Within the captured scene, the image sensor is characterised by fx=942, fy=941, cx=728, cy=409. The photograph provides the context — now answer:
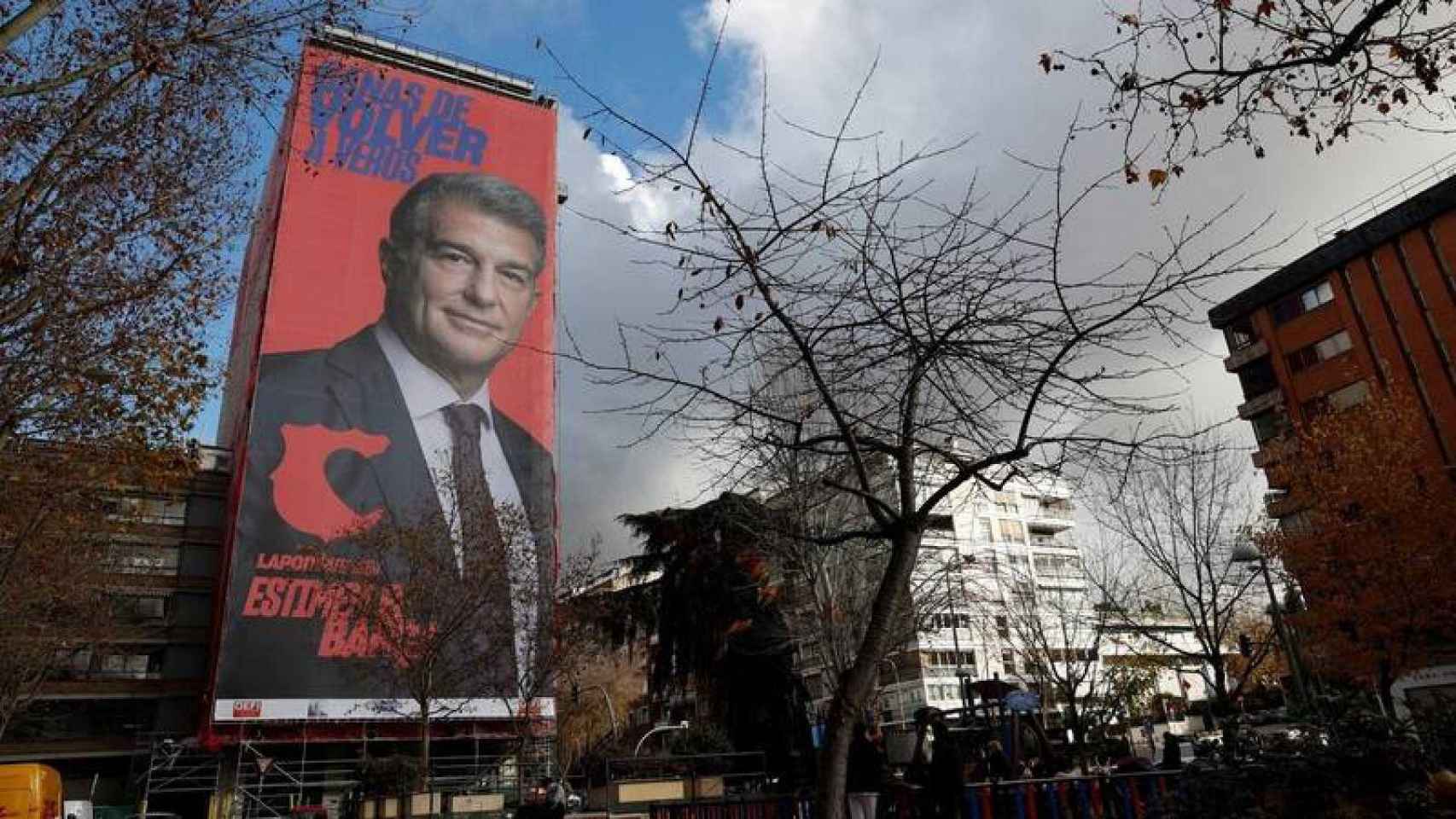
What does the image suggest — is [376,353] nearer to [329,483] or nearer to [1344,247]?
[329,483]

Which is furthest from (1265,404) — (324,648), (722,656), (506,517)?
(324,648)

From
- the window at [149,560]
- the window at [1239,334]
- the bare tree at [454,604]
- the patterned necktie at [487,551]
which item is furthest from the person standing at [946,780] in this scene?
the window at [1239,334]

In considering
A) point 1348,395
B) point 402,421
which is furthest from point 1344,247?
point 402,421

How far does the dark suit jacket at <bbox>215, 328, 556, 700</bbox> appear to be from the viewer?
111 ft

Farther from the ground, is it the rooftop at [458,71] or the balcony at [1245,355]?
the rooftop at [458,71]

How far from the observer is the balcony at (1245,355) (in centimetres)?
4259

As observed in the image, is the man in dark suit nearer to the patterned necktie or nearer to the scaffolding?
the patterned necktie

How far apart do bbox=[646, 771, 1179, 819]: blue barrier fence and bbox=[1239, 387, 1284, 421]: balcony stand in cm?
3761

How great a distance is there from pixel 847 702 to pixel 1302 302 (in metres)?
42.8

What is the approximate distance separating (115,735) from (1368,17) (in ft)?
158

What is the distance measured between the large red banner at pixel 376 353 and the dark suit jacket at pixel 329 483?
0.07m

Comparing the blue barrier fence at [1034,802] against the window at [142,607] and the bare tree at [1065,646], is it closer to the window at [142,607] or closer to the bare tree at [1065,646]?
the bare tree at [1065,646]

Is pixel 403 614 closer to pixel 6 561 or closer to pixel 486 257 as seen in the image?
pixel 6 561

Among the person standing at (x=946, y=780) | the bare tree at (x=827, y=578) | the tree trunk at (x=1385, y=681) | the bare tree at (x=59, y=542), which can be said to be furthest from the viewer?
the tree trunk at (x=1385, y=681)
